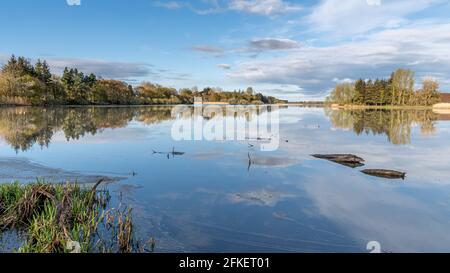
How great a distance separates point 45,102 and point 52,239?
5843 cm

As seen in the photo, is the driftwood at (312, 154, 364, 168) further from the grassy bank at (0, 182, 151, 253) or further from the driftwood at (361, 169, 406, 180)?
the grassy bank at (0, 182, 151, 253)

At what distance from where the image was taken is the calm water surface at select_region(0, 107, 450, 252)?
5469 millimetres

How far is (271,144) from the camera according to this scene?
1585cm

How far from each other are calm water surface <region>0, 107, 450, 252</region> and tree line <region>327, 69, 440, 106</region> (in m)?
65.5

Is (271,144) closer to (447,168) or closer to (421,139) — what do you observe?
(447,168)

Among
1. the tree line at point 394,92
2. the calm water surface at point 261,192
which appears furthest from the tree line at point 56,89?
the tree line at point 394,92

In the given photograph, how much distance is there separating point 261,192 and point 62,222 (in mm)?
4445

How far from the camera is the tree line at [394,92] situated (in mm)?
72688

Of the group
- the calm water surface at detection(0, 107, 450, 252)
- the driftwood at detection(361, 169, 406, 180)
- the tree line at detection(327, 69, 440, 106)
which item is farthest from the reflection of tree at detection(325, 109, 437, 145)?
the tree line at detection(327, 69, 440, 106)

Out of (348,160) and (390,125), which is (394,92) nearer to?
(390,125)

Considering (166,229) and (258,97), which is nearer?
(166,229)

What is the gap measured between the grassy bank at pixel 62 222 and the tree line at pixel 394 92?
7910cm

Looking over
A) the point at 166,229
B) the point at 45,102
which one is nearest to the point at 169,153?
the point at 166,229

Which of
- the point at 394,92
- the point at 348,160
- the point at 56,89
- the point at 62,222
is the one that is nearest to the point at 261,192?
the point at 62,222
